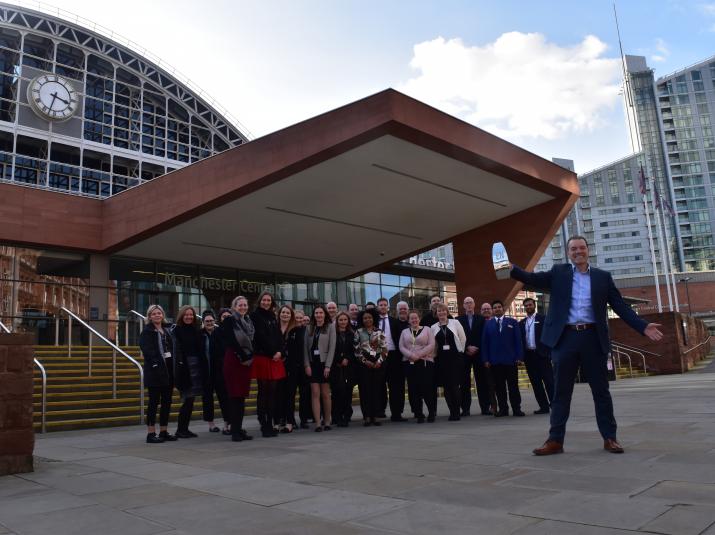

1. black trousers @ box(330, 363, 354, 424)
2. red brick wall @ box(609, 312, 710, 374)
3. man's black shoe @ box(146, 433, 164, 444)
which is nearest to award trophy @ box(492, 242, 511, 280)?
black trousers @ box(330, 363, 354, 424)

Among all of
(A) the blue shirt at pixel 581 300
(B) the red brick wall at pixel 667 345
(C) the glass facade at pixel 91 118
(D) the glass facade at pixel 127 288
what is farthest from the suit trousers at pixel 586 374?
(C) the glass facade at pixel 91 118

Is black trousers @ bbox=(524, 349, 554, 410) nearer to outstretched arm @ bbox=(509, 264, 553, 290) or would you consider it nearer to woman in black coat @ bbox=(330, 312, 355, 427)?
woman in black coat @ bbox=(330, 312, 355, 427)

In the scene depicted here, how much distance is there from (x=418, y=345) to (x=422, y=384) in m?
0.54

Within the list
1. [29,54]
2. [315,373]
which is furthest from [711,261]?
[315,373]

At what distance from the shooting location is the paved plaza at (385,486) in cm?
286

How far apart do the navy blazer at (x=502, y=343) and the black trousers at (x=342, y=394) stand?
6.54 feet

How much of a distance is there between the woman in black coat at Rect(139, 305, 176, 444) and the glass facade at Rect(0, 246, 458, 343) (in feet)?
29.5

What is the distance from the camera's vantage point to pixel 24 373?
505cm

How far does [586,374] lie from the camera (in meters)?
4.75

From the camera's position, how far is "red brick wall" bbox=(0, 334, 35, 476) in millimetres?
4871

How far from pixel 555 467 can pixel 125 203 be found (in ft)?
54.6

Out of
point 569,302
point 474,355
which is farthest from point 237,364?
point 569,302

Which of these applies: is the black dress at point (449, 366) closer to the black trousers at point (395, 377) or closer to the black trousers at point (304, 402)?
the black trousers at point (395, 377)

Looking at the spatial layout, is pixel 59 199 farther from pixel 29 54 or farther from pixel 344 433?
pixel 29 54
